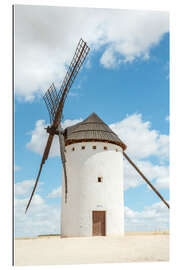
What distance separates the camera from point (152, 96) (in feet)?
37.5

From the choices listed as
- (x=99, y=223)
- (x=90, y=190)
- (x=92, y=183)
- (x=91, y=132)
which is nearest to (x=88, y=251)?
(x=99, y=223)

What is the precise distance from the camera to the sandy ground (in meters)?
9.55

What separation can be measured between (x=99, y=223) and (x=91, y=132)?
351 centimetres

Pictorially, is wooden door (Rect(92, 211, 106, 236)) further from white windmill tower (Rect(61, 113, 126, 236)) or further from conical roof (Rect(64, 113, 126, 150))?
conical roof (Rect(64, 113, 126, 150))

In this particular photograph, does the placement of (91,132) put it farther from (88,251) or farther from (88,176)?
(88,251)

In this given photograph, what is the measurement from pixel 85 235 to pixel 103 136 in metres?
3.81

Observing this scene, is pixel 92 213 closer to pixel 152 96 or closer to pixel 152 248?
pixel 152 248

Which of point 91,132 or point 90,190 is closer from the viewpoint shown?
point 90,190

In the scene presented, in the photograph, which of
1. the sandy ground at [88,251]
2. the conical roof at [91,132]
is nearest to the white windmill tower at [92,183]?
the conical roof at [91,132]

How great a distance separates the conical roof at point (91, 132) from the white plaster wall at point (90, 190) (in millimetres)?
236

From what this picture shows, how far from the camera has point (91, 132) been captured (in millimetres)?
14484
